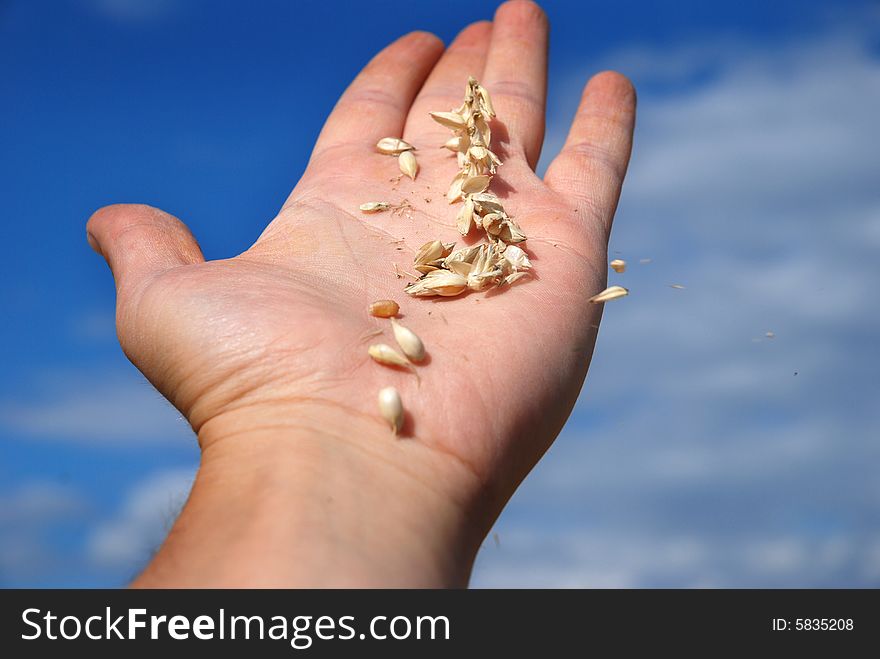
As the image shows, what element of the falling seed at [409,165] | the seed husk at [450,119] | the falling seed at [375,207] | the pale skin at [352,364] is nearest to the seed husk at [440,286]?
the pale skin at [352,364]

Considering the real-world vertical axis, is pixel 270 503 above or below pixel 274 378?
below

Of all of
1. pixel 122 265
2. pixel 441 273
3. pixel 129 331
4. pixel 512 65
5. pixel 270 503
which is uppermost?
pixel 512 65

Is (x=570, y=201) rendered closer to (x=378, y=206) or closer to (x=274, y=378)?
(x=378, y=206)

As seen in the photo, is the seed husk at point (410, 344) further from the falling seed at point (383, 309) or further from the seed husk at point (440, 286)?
the seed husk at point (440, 286)

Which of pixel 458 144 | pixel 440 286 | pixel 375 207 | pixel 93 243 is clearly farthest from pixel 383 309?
pixel 93 243

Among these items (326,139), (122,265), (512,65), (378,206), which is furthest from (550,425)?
(512,65)

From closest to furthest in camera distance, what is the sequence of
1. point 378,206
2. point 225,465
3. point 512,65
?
point 225,465
point 378,206
point 512,65
